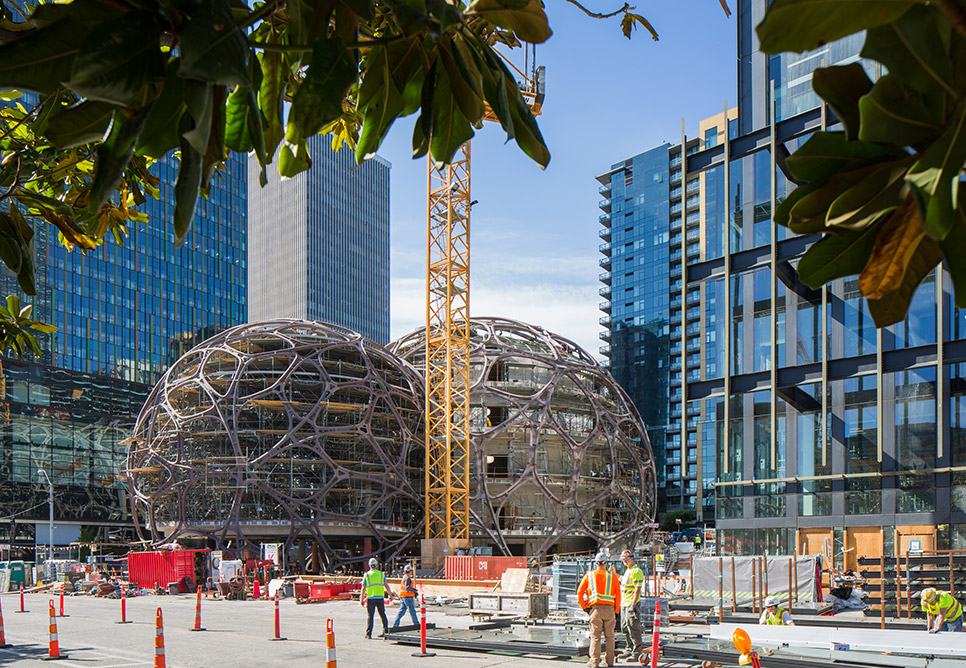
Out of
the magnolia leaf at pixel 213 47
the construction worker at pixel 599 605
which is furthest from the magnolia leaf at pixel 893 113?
the construction worker at pixel 599 605

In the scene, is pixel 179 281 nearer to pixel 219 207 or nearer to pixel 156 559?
pixel 219 207

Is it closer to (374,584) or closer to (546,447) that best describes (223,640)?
(374,584)

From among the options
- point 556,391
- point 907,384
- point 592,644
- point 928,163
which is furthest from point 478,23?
point 556,391

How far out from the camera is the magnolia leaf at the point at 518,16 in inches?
97.3

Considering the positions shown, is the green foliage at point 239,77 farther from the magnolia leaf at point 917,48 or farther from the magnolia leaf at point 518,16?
the magnolia leaf at point 917,48

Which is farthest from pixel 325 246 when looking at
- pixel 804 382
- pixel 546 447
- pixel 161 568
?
pixel 804 382

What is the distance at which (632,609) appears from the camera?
17.9 metres

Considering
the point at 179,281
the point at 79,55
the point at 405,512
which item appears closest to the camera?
the point at 79,55

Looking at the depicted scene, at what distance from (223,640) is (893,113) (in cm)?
2336

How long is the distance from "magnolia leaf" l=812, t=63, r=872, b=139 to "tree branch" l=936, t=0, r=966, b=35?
30cm

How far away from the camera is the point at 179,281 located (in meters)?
117

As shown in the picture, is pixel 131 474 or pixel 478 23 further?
pixel 131 474

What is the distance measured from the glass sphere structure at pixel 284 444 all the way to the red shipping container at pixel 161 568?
1127 cm

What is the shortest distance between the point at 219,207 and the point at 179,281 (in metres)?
11.5
